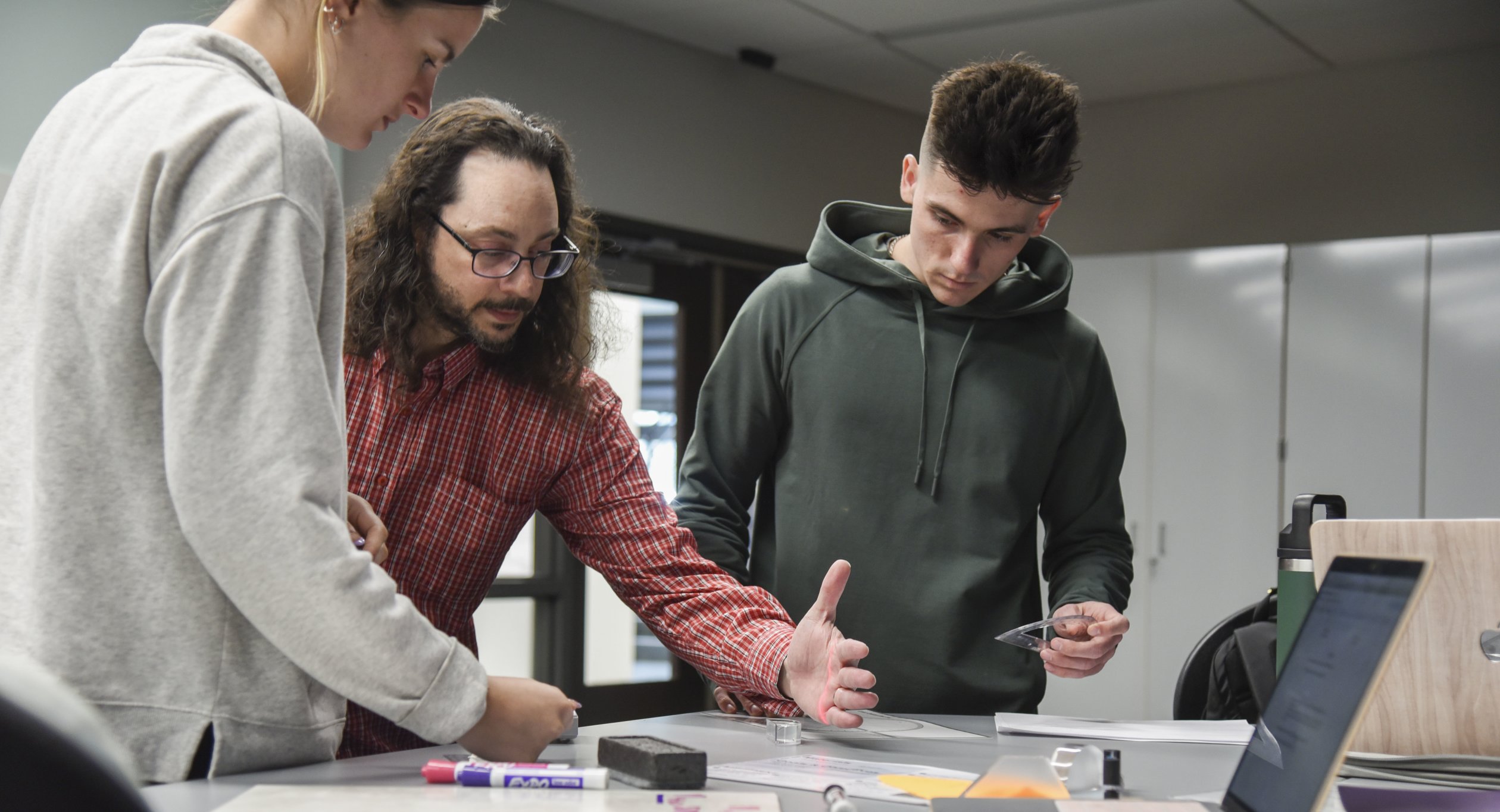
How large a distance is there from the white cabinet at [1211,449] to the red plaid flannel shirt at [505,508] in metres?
3.08

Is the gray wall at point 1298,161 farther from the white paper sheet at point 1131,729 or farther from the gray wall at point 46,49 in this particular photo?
the white paper sheet at point 1131,729

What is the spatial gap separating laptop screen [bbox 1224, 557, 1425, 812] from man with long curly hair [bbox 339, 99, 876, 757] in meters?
0.58

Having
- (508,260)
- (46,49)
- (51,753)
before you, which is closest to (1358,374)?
(508,260)

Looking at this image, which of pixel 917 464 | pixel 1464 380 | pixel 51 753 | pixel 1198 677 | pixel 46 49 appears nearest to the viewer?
pixel 51 753

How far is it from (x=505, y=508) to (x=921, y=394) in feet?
2.06

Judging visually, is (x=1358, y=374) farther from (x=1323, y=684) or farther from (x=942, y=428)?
(x=1323, y=684)

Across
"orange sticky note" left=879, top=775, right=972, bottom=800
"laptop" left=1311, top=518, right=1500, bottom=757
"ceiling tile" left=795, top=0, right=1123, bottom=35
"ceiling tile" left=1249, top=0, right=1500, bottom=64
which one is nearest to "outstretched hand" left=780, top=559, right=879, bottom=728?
"orange sticky note" left=879, top=775, right=972, bottom=800

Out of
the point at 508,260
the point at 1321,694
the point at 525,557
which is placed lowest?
the point at 525,557

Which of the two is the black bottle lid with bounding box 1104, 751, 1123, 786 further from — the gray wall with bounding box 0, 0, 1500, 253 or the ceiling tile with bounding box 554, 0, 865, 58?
the ceiling tile with bounding box 554, 0, 865, 58

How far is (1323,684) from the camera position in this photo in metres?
0.84

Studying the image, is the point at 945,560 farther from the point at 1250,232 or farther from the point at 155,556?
the point at 1250,232

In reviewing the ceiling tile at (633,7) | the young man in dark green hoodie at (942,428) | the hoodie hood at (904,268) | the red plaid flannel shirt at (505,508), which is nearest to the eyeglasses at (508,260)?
the red plaid flannel shirt at (505,508)

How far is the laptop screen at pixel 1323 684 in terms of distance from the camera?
2.55ft

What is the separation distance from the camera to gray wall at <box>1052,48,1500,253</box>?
4.33 m
